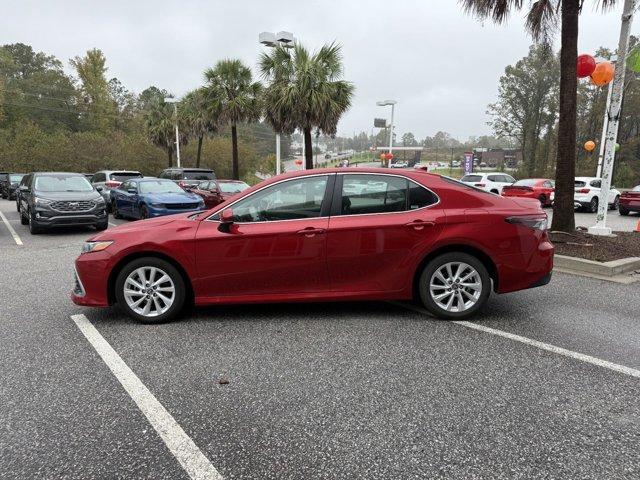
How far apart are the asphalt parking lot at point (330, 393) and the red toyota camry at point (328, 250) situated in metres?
0.33

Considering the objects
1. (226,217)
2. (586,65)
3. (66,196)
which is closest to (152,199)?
(66,196)

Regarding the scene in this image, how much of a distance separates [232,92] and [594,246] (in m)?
20.7

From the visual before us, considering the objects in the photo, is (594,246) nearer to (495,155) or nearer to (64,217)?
(64,217)

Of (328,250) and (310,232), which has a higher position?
(310,232)

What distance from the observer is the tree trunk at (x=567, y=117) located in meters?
8.49

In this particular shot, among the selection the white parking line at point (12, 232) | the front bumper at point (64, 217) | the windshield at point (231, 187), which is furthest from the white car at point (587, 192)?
the white parking line at point (12, 232)

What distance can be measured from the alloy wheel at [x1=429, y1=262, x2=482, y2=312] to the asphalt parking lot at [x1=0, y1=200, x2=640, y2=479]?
0.24 m

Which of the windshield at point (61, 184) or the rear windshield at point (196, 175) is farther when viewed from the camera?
the rear windshield at point (196, 175)

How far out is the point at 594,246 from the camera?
320 inches

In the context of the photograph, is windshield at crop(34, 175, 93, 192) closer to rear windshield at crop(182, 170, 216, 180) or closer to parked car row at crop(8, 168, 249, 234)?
parked car row at crop(8, 168, 249, 234)

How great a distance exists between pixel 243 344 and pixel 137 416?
1.31 metres

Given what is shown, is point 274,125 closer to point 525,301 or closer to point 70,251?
point 70,251

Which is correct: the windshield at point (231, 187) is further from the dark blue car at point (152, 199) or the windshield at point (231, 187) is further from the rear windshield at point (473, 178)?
the rear windshield at point (473, 178)

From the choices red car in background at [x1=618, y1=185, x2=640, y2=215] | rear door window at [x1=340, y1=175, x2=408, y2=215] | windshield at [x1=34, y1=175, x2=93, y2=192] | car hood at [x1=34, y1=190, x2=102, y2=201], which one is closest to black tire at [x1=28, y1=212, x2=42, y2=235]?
car hood at [x1=34, y1=190, x2=102, y2=201]
